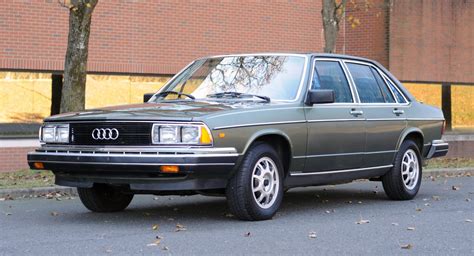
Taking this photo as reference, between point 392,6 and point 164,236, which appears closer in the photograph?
point 164,236

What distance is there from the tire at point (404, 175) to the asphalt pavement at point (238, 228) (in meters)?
0.17

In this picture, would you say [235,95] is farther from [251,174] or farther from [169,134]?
[169,134]

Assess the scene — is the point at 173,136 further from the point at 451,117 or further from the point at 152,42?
the point at 451,117

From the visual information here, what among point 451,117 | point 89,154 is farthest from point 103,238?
point 451,117

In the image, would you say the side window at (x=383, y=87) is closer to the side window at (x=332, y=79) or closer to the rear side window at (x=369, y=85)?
the rear side window at (x=369, y=85)

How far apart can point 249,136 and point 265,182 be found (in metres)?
0.54

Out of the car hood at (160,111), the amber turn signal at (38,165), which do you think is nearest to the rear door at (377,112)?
the car hood at (160,111)

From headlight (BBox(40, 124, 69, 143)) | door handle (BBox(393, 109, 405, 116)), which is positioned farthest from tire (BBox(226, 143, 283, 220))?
door handle (BBox(393, 109, 405, 116))

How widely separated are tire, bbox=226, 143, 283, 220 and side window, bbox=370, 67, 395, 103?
2512 millimetres

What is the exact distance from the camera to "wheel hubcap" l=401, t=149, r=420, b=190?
9.87 meters

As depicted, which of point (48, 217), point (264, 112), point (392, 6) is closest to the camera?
point (264, 112)

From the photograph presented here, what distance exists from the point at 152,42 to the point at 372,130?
792 cm

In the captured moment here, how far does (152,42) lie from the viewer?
16219 millimetres

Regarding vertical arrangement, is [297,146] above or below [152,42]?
below
